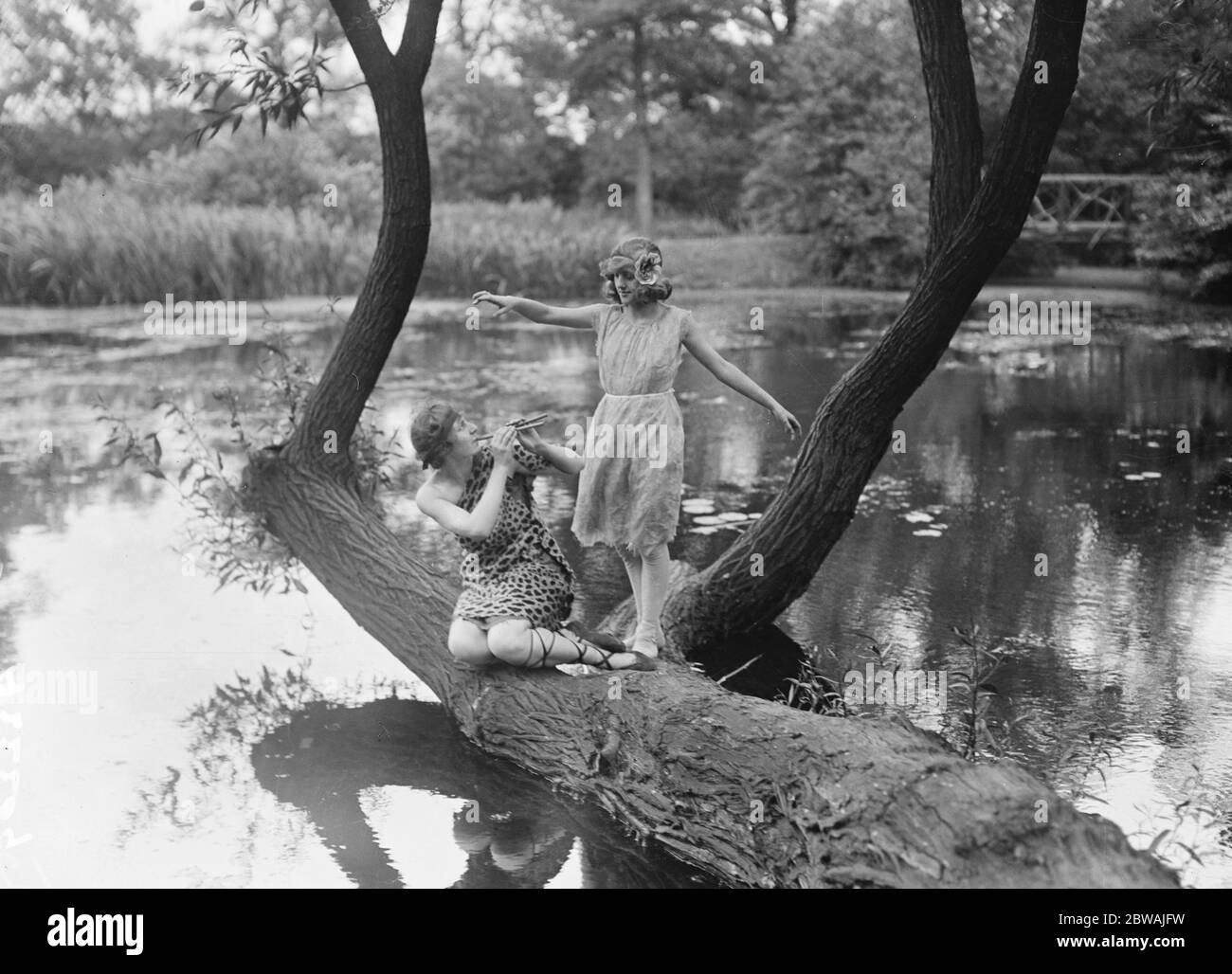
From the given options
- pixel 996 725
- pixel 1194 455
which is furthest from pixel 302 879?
pixel 1194 455

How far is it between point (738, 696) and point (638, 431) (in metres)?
1.11

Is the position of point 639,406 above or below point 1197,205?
below

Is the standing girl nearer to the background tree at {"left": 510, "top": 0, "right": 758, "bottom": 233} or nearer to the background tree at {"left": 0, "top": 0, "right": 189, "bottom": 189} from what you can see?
the background tree at {"left": 510, "top": 0, "right": 758, "bottom": 233}

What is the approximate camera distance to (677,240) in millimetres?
18484

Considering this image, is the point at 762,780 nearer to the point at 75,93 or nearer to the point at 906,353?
the point at 906,353

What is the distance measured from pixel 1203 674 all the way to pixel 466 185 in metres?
16.2

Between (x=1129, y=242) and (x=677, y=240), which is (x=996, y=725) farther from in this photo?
(x=677, y=240)

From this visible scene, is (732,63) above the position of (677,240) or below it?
above

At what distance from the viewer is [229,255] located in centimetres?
1541

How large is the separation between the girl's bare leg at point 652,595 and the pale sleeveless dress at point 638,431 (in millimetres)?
52

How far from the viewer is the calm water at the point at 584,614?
4316 mm

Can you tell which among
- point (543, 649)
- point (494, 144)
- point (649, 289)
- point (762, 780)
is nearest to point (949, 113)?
point (649, 289)

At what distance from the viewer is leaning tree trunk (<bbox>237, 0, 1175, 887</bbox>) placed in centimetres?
349

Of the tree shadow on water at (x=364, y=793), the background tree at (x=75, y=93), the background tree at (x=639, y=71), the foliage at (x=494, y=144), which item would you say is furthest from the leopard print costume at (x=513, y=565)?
the background tree at (x=75, y=93)
